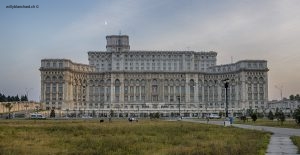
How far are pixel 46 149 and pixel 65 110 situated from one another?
164 meters

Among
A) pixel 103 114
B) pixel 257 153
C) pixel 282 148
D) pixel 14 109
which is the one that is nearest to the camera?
pixel 257 153

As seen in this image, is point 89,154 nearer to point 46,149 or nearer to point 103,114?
point 46,149

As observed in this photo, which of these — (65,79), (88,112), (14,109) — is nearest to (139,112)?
(88,112)

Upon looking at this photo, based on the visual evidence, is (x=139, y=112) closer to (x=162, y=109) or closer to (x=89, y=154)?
(x=162, y=109)

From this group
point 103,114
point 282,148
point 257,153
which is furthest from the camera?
point 103,114

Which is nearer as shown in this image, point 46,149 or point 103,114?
point 46,149

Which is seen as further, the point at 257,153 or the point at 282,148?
the point at 282,148

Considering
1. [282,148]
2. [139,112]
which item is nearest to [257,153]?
[282,148]

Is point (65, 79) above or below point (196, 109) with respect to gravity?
above

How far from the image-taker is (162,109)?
19712 cm

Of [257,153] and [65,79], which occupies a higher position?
[65,79]

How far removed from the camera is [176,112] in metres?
196

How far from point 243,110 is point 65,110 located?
3015 inches

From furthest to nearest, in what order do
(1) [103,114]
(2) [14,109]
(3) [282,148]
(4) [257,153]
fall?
(1) [103,114], (2) [14,109], (3) [282,148], (4) [257,153]
